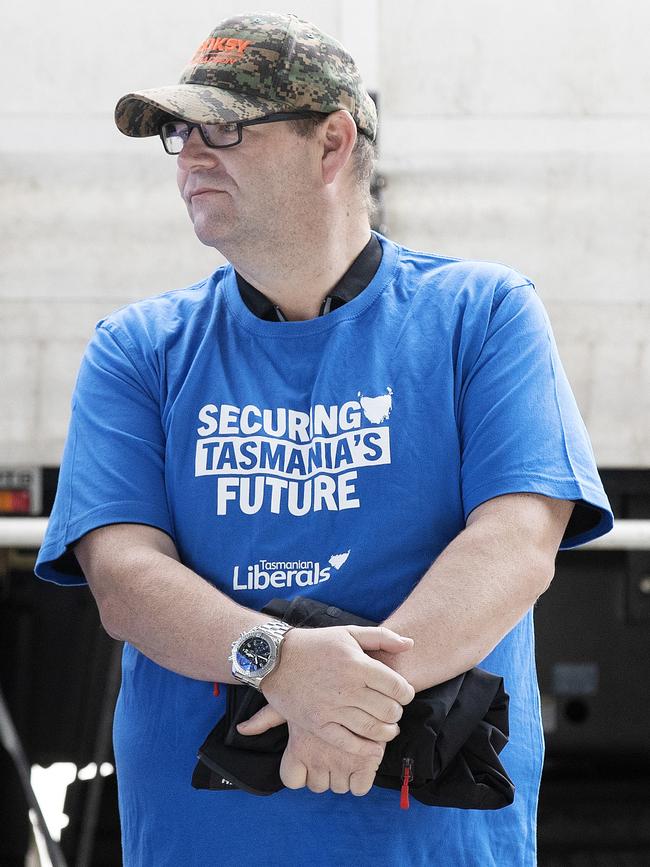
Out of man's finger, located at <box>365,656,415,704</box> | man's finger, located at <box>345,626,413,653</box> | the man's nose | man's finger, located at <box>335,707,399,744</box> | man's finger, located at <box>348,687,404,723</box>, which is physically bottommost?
man's finger, located at <box>335,707,399,744</box>

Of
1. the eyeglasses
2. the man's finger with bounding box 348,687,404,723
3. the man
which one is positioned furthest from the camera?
the eyeglasses

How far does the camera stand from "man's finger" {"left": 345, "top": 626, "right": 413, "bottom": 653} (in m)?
1.60

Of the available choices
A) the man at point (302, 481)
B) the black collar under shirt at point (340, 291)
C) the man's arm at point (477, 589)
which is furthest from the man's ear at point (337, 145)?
the man's arm at point (477, 589)

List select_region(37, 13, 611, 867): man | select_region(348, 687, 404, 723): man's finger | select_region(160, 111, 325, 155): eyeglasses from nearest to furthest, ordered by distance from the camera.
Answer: select_region(348, 687, 404, 723): man's finger < select_region(37, 13, 611, 867): man < select_region(160, 111, 325, 155): eyeglasses

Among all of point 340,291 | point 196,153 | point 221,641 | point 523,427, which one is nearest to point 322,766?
point 221,641

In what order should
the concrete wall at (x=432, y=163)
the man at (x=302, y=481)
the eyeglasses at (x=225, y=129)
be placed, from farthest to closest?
the concrete wall at (x=432, y=163) < the eyeglasses at (x=225, y=129) < the man at (x=302, y=481)

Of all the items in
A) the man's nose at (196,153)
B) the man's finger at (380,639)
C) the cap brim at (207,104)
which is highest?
the cap brim at (207,104)

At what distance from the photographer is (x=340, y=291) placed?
1.89 metres

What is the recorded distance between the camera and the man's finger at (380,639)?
160 cm

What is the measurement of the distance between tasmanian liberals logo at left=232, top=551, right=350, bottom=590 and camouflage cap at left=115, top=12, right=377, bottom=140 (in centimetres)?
64

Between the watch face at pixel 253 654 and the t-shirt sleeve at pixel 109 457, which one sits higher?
the t-shirt sleeve at pixel 109 457

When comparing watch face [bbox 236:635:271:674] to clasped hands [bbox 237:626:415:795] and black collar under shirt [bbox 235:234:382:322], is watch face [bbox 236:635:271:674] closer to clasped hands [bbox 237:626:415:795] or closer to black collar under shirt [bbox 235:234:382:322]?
clasped hands [bbox 237:626:415:795]

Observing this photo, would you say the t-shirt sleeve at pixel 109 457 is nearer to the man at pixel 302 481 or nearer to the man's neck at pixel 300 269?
the man at pixel 302 481

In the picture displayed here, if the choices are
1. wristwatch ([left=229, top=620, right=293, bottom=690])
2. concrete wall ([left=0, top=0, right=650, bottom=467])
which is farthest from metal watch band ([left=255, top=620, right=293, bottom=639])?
concrete wall ([left=0, top=0, right=650, bottom=467])
